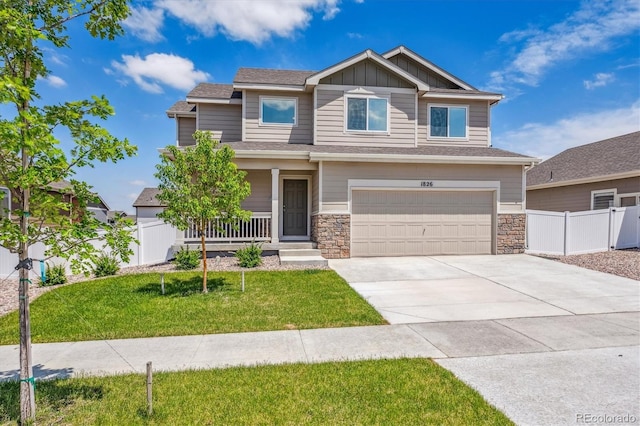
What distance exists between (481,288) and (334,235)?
17.0 feet

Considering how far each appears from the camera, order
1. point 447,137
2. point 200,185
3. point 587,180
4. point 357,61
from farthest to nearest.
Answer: point 587,180
point 447,137
point 357,61
point 200,185

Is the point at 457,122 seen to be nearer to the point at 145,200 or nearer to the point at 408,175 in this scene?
the point at 408,175

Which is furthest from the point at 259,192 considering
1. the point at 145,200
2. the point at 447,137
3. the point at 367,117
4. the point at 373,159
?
the point at 145,200

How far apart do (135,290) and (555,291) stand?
9.73 m

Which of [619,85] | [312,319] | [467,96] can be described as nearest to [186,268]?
[312,319]

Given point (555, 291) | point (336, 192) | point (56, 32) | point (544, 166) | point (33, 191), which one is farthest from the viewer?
point (544, 166)

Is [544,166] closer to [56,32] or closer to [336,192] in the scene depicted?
[336,192]

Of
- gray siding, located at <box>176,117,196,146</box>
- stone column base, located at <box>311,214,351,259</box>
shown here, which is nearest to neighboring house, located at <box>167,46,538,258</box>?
stone column base, located at <box>311,214,351,259</box>

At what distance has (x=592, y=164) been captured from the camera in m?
17.4

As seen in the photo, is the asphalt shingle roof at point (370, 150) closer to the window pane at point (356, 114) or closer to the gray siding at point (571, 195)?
the window pane at point (356, 114)

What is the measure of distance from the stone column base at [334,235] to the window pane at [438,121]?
5.83 m

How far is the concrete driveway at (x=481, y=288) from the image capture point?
6.34 metres

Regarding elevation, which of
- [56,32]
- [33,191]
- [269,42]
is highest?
[269,42]

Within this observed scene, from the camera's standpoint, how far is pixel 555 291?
772cm
